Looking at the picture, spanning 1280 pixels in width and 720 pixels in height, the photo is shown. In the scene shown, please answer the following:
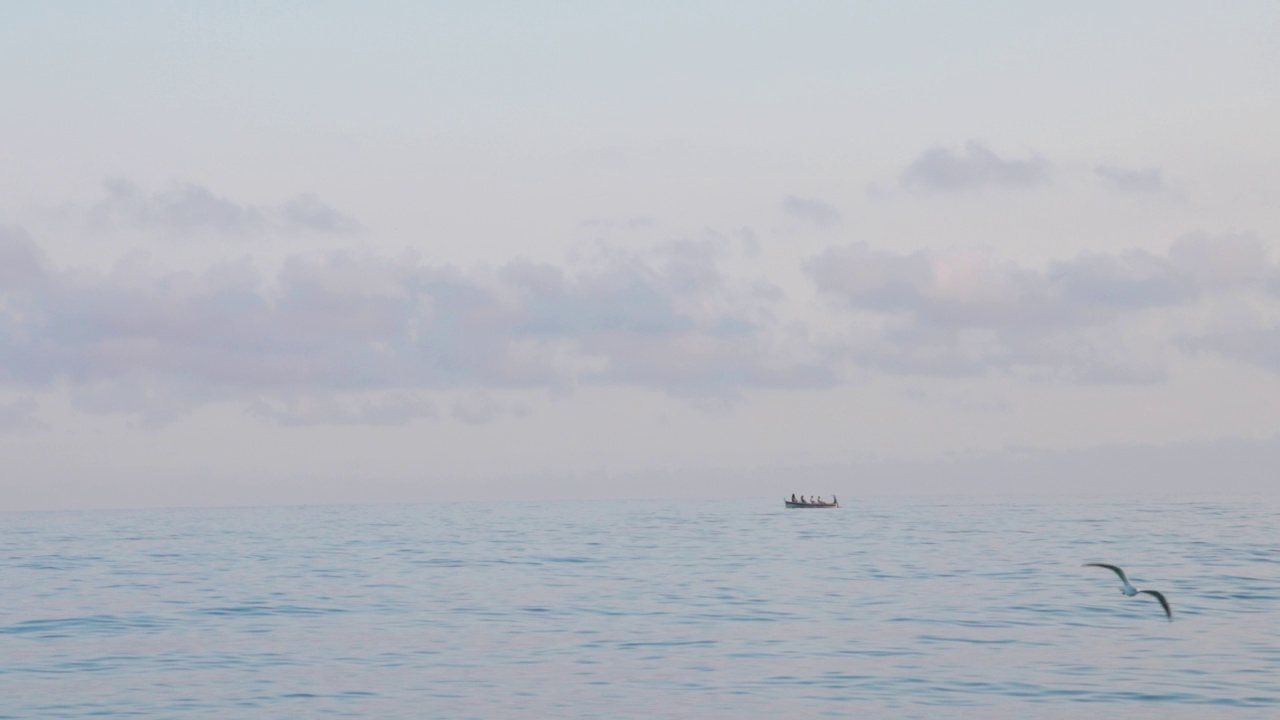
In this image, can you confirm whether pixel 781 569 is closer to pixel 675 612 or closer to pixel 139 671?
pixel 675 612

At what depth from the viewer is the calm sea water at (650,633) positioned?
27438 millimetres

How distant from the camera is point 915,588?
47562mm

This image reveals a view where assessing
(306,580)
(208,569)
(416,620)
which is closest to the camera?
(416,620)

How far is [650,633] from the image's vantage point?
36812 mm

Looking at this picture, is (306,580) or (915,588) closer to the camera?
(915,588)

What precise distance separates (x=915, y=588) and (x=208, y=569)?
104ft

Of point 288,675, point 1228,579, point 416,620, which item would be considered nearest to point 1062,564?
point 1228,579

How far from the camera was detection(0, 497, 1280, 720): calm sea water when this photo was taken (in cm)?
2744

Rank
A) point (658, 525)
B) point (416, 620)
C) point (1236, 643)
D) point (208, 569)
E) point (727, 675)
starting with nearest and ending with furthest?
point (727, 675), point (1236, 643), point (416, 620), point (208, 569), point (658, 525)

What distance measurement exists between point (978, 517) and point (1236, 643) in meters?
78.1

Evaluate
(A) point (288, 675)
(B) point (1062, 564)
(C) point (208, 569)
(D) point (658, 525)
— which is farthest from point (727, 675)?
(D) point (658, 525)

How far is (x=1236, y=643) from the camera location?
33.8m

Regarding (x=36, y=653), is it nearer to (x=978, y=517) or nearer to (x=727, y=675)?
(x=727, y=675)

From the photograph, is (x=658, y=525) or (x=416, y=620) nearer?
(x=416, y=620)
